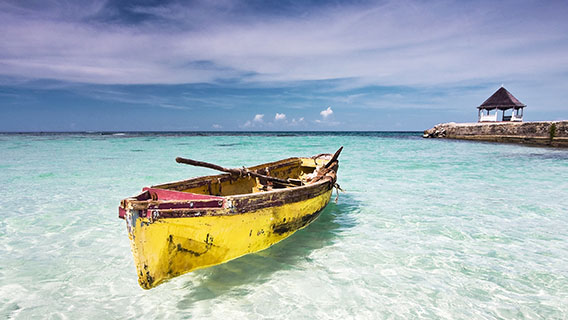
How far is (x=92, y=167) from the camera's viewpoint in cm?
1652

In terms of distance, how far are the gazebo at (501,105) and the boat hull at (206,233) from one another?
153ft

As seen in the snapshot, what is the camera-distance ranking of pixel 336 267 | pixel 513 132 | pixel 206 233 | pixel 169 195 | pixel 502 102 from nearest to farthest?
pixel 206 233, pixel 169 195, pixel 336 267, pixel 513 132, pixel 502 102

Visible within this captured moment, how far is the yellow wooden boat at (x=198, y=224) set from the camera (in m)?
3.61

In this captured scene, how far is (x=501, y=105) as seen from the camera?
135ft

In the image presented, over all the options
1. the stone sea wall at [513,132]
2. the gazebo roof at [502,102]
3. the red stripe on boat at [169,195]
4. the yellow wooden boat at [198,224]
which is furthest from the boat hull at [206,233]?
the gazebo roof at [502,102]

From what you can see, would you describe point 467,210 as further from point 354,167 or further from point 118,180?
point 118,180

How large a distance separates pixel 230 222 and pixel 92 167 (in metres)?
15.5

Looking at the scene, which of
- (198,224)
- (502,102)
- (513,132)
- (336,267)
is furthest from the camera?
(502,102)

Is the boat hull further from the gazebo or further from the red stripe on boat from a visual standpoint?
the gazebo

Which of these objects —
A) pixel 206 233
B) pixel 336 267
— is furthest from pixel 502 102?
pixel 206 233

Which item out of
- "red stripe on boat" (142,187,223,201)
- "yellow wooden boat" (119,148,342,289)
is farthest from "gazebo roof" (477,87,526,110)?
"red stripe on boat" (142,187,223,201)

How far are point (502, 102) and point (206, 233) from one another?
48.6 meters

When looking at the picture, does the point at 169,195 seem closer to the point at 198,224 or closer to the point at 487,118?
the point at 198,224

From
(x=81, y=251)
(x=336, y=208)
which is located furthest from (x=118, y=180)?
(x=336, y=208)
